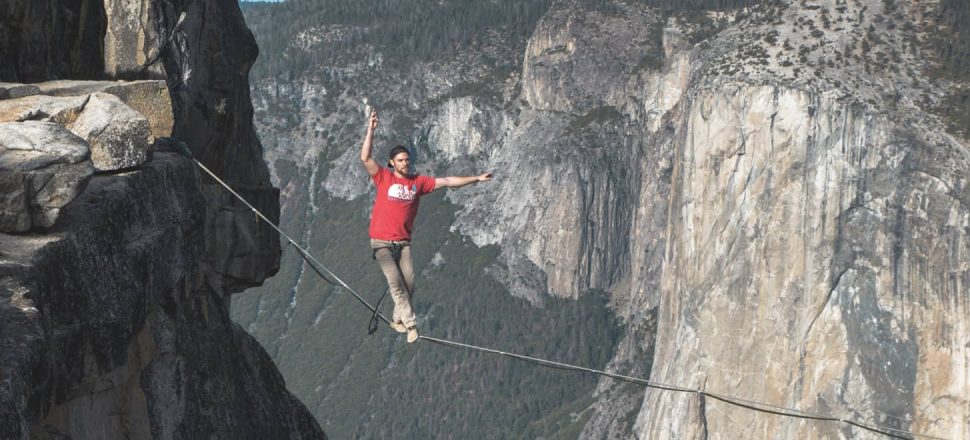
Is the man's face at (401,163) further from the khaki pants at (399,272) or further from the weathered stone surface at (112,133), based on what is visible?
the weathered stone surface at (112,133)

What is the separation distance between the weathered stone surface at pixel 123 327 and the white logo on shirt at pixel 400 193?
309cm

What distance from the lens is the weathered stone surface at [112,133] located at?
18250 millimetres

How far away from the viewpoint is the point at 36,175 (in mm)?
15789

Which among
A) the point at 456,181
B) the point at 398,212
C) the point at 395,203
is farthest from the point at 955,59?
the point at 395,203

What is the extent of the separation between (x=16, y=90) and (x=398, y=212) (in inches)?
268

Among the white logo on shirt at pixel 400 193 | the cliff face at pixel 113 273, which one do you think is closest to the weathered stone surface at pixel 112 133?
the cliff face at pixel 113 273

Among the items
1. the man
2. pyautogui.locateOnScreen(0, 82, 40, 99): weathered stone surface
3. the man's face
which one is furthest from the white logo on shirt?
pyautogui.locateOnScreen(0, 82, 40, 99): weathered stone surface

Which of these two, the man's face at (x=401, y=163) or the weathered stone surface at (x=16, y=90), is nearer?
the weathered stone surface at (x=16, y=90)

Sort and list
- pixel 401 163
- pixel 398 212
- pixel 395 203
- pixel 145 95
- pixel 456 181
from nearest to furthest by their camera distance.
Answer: pixel 145 95
pixel 401 163
pixel 395 203
pixel 398 212
pixel 456 181

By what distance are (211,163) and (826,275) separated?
98466 mm

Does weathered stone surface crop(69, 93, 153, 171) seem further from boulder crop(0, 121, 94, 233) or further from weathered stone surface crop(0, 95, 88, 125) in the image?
boulder crop(0, 121, 94, 233)

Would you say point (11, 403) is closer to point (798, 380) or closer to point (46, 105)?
point (46, 105)

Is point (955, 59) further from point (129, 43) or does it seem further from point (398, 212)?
point (129, 43)

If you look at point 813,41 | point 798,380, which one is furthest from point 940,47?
point 798,380
